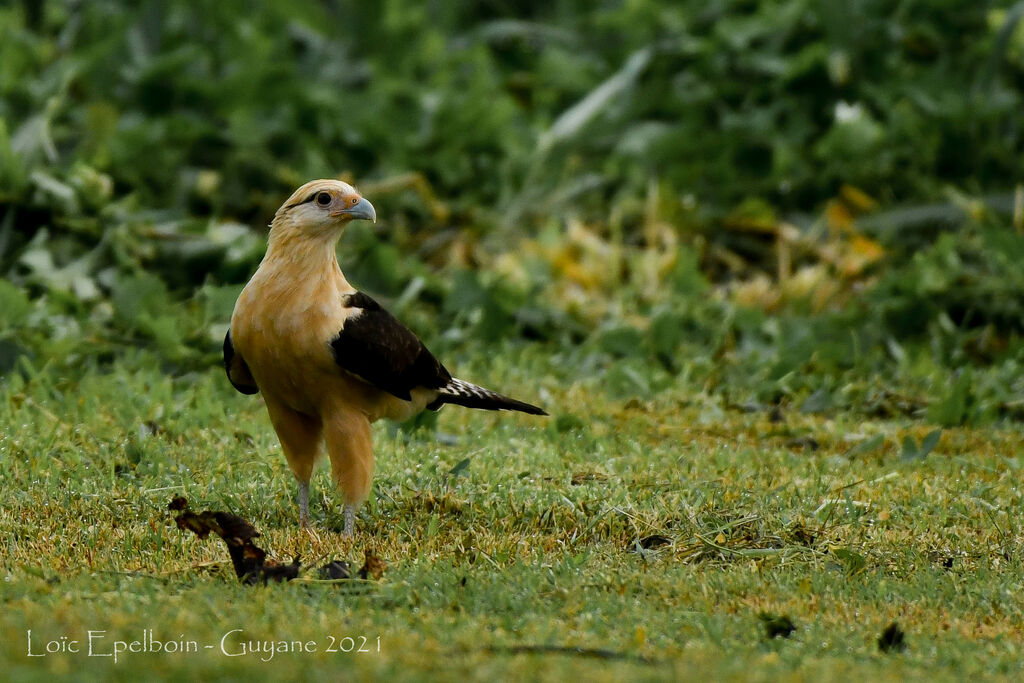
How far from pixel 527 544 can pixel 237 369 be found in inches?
56.5

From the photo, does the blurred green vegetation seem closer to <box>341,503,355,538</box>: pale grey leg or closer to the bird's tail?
the bird's tail

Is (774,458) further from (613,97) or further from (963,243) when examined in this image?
(613,97)

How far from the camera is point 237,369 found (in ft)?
18.6

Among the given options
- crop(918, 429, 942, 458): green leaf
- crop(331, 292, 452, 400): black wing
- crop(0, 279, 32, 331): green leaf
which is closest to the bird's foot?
crop(331, 292, 452, 400): black wing

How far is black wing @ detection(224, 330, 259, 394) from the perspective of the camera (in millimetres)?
5578

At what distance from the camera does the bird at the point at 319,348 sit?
5.18 m

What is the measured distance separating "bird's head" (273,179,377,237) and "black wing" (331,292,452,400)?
0.30 meters

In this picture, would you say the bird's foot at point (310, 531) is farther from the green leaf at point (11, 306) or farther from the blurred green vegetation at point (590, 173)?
the blurred green vegetation at point (590, 173)

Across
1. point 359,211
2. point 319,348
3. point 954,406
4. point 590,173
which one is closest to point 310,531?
point 319,348

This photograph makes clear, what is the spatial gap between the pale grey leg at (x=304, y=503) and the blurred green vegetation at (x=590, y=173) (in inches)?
117

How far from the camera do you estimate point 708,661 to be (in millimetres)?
3832

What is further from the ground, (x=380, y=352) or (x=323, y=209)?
(x=323, y=209)

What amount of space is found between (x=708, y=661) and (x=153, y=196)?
735 centimetres

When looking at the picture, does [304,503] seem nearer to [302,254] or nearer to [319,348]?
A: [319,348]
